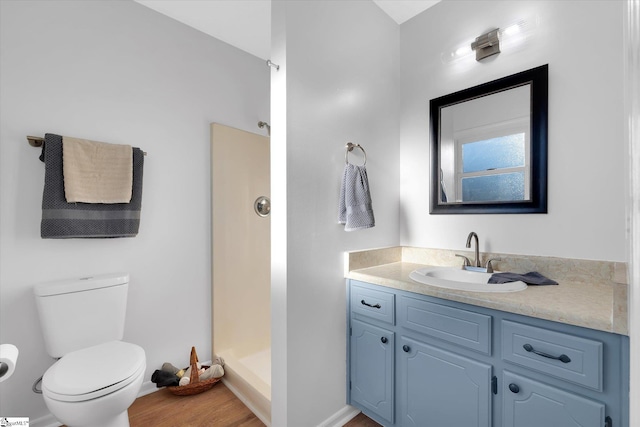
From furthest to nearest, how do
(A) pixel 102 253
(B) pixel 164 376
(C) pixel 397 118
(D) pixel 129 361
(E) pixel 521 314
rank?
(C) pixel 397 118, (B) pixel 164 376, (A) pixel 102 253, (D) pixel 129 361, (E) pixel 521 314

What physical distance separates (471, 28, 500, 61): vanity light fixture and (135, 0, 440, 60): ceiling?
462mm

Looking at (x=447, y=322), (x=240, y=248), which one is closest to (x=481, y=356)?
(x=447, y=322)

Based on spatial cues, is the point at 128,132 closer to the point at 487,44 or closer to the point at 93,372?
the point at 93,372

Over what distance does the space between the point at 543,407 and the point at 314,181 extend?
→ 1.30 m

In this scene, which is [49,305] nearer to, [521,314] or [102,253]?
[102,253]

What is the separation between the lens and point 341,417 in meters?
1.70

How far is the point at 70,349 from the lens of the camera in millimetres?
1593

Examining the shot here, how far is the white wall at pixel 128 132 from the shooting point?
5.12 ft

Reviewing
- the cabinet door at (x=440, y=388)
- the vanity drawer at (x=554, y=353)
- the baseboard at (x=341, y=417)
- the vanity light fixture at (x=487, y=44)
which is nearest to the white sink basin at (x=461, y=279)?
the vanity drawer at (x=554, y=353)

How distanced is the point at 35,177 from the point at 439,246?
94.6 inches

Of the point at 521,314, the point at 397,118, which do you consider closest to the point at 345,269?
the point at 521,314

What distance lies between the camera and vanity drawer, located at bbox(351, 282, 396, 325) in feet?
4.96

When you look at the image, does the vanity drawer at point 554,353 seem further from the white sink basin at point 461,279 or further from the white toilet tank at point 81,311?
the white toilet tank at point 81,311

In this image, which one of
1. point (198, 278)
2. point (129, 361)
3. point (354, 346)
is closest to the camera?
point (129, 361)
